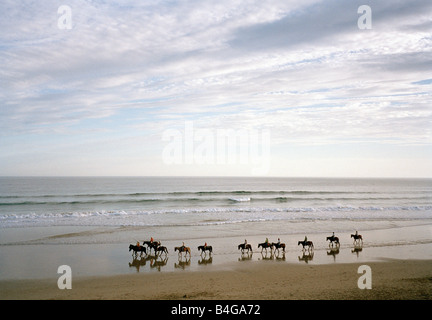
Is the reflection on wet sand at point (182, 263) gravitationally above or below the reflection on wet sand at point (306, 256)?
above

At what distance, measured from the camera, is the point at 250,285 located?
39.3 ft

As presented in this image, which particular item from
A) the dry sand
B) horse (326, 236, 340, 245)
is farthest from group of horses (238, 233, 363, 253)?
the dry sand

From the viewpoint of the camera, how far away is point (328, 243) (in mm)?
19875

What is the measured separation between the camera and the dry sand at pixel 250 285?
10555 millimetres

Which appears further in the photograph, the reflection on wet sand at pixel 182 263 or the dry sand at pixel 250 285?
the reflection on wet sand at pixel 182 263

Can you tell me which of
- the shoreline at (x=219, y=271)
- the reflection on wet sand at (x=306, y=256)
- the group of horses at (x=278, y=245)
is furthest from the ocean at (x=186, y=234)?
the group of horses at (x=278, y=245)

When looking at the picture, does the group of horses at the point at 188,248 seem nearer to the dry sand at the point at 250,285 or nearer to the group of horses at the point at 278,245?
the group of horses at the point at 278,245

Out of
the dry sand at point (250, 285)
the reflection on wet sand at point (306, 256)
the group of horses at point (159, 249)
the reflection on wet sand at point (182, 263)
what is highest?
the group of horses at point (159, 249)

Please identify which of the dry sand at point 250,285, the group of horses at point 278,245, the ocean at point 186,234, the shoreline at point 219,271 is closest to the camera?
the dry sand at point 250,285

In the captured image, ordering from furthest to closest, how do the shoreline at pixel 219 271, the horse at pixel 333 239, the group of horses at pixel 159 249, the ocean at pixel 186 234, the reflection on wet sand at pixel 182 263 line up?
the horse at pixel 333 239 < the group of horses at pixel 159 249 < the ocean at pixel 186 234 < the reflection on wet sand at pixel 182 263 < the shoreline at pixel 219 271

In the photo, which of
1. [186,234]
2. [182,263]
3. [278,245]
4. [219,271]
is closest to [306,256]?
[278,245]

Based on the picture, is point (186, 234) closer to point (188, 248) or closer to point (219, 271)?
point (188, 248)
